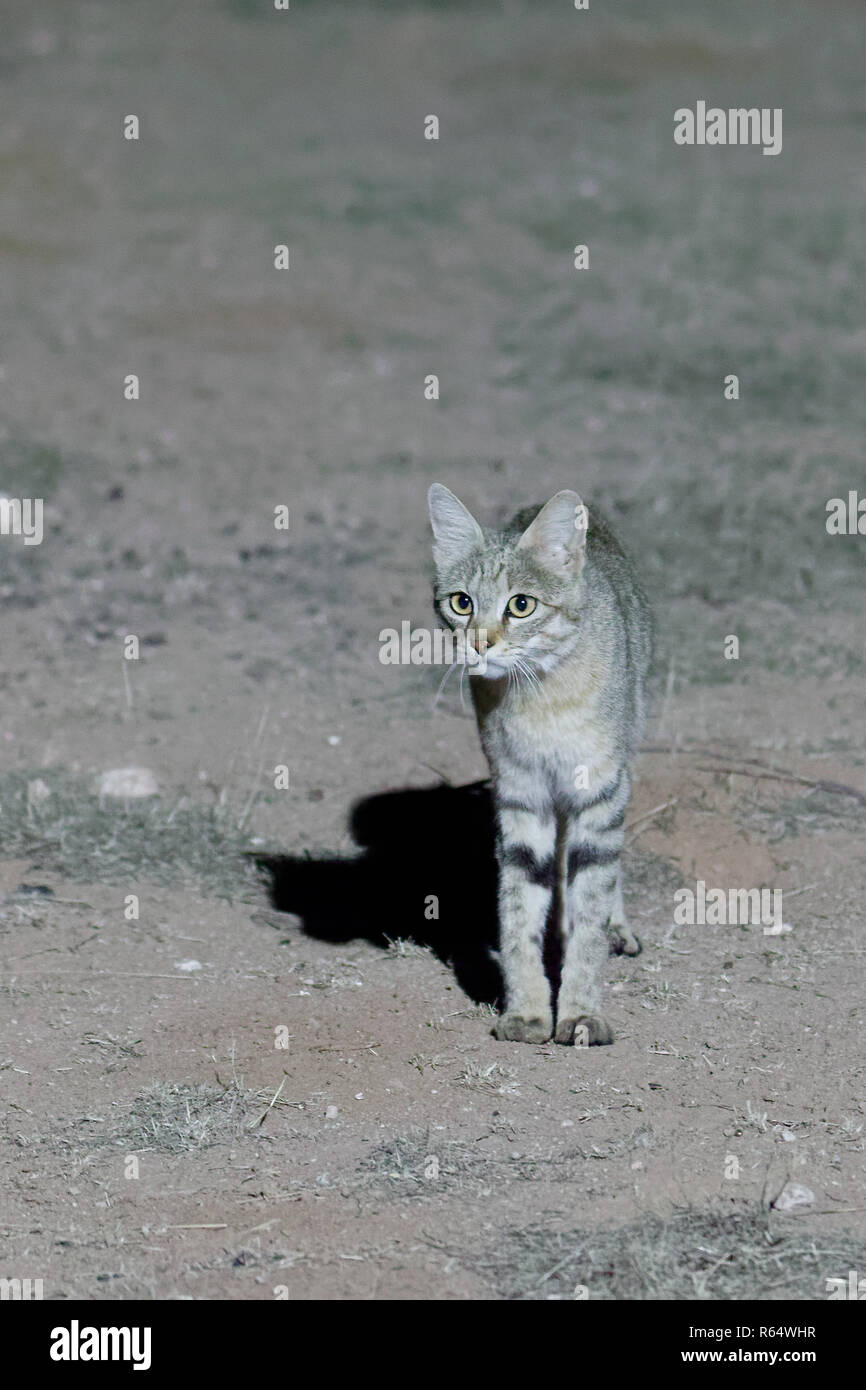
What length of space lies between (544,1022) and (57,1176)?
1.53 metres

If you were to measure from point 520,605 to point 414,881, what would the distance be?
1.69m

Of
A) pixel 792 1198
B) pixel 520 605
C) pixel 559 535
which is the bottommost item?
pixel 792 1198

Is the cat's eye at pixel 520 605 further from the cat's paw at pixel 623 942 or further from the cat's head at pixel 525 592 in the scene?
the cat's paw at pixel 623 942

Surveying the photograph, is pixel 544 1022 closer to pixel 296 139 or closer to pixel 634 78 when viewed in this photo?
pixel 296 139

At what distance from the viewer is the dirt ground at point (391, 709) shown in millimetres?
4305

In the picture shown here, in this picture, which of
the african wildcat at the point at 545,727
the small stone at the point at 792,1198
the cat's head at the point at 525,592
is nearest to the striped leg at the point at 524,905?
the african wildcat at the point at 545,727

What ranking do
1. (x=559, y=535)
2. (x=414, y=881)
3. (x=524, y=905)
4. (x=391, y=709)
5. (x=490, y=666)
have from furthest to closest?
(x=391, y=709), (x=414, y=881), (x=524, y=905), (x=559, y=535), (x=490, y=666)

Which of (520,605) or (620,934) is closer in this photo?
(520,605)

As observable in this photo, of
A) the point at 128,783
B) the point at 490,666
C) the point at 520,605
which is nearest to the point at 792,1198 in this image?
the point at 490,666

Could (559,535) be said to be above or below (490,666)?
above

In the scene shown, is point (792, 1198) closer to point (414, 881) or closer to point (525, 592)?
point (525, 592)

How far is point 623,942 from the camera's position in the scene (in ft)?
18.8

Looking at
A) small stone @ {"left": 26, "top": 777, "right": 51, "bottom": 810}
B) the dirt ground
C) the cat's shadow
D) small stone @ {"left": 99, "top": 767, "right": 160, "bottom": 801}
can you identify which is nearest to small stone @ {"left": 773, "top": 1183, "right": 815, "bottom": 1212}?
the dirt ground

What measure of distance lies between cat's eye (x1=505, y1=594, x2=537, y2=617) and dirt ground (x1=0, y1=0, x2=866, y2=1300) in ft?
4.22
